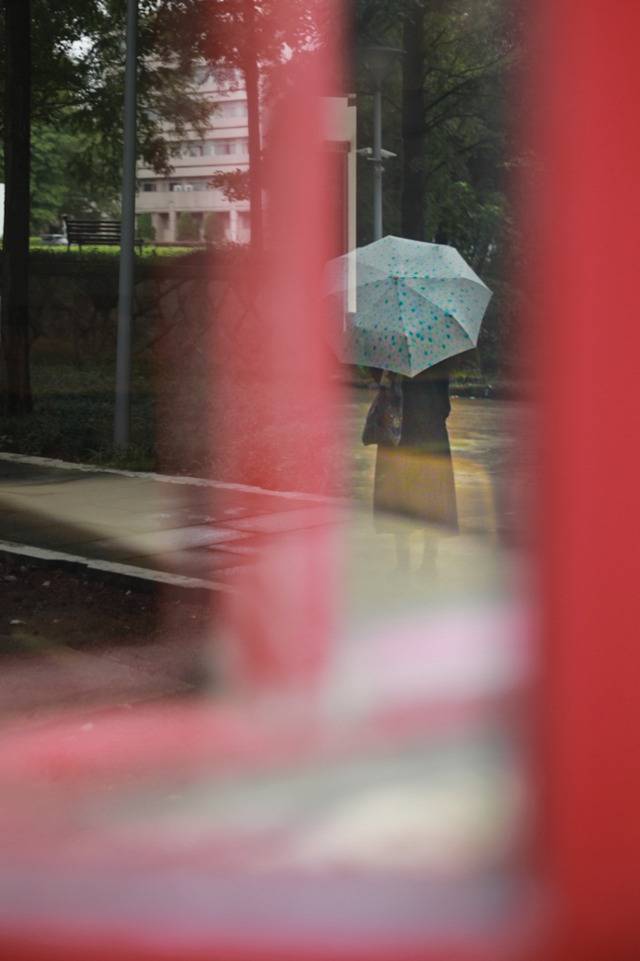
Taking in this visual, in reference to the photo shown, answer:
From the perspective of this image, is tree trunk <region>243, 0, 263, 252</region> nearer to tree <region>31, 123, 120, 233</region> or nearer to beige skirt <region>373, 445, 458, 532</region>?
beige skirt <region>373, 445, 458, 532</region>

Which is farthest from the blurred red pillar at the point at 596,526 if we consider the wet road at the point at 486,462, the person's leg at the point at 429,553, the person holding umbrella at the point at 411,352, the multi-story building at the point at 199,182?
the multi-story building at the point at 199,182

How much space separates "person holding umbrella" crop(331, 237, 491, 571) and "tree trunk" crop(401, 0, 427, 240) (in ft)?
44.9

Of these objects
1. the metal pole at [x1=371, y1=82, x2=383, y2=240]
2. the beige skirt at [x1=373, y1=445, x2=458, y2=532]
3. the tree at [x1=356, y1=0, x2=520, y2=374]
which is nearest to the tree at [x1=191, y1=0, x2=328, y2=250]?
the tree at [x1=356, y1=0, x2=520, y2=374]

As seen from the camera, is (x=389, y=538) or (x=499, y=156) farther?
(x=499, y=156)

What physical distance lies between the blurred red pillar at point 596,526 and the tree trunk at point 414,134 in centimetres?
242

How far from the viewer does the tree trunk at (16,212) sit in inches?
678

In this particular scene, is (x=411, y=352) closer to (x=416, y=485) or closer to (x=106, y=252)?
(x=416, y=485)

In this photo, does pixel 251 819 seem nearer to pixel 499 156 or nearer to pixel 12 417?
pixel 12 417

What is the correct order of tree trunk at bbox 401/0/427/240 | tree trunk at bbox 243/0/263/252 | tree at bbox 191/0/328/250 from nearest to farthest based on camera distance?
1. tree trunk at bbox 401/0/427/240
2. tree at bbox 191/0/328/250
3. tree trunk at bbox 243/0/263/252

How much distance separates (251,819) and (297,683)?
1840mm

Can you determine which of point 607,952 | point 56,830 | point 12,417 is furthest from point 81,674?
point 12,417

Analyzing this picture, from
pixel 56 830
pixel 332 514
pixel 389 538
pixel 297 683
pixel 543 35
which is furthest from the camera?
pixel 543 35

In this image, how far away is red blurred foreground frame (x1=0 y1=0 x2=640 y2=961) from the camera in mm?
4105

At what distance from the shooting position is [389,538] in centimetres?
1001
